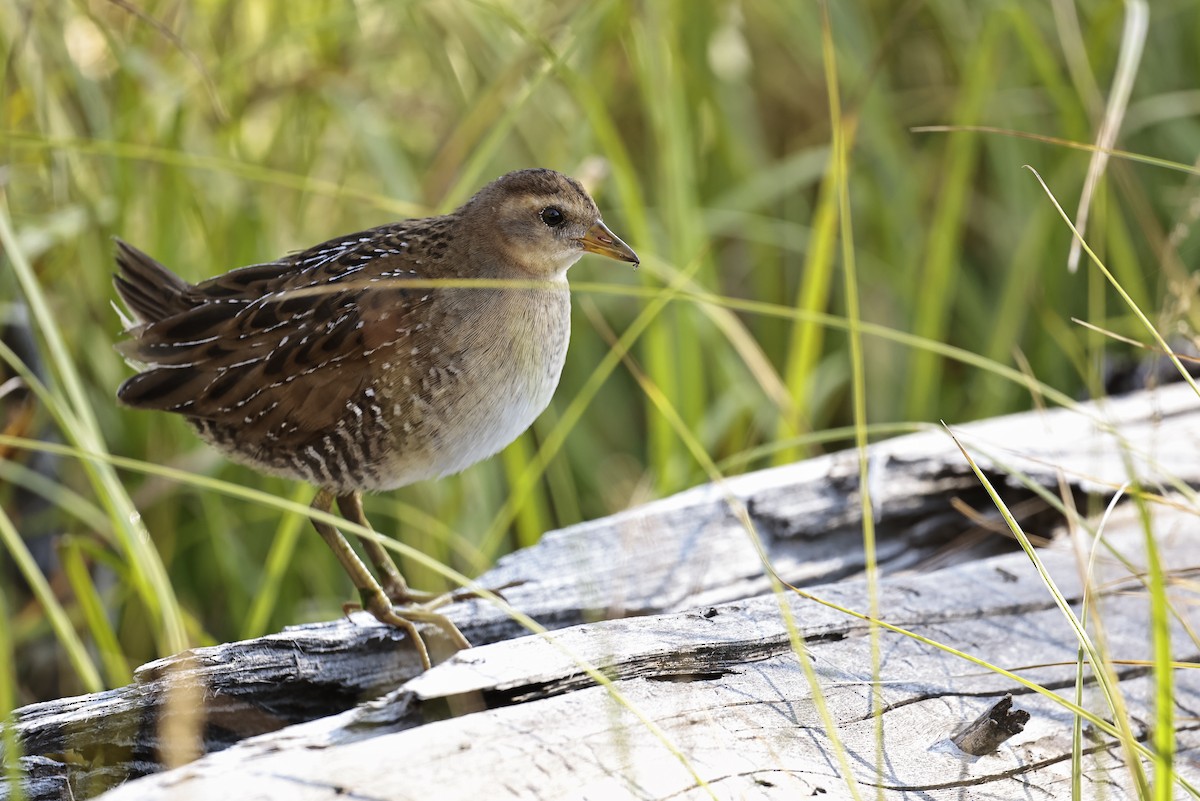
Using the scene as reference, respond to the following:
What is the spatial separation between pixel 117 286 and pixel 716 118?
2.38 meters

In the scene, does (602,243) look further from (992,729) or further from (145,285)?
(992,729)

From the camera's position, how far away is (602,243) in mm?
2547

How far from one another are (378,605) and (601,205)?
267 centimetres

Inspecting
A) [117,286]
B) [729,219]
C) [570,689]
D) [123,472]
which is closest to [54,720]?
[570,689]

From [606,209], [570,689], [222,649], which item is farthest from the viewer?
[606,209]

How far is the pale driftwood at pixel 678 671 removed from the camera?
1581 millimetres

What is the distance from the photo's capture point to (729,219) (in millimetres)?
4215

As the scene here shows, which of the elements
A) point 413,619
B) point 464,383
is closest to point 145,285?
point 464,383

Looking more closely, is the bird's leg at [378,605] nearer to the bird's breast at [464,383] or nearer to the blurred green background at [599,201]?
the bird's breast at [464,383]

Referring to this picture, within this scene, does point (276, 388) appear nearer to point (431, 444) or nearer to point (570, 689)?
point (431, 444)

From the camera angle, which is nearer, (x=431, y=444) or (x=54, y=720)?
(x=54, y=720)

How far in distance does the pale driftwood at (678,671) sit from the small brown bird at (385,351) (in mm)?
316

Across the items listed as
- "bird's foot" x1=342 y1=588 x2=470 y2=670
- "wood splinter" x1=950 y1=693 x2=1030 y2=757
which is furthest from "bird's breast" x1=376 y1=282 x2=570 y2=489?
"wood splinter" x1=950 y1=693 x2=1030 y2=757

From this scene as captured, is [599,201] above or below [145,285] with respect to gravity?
below
